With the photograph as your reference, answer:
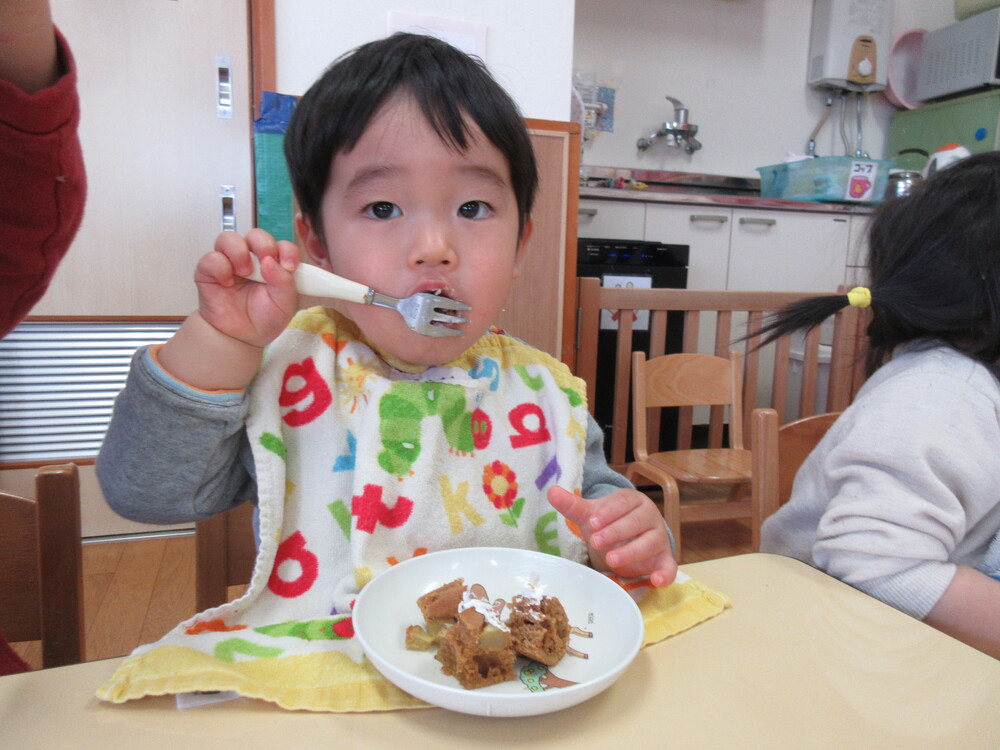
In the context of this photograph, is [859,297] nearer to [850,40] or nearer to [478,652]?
[478,652]

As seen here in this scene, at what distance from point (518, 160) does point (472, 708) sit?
59 centimetres

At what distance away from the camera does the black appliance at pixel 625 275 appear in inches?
110

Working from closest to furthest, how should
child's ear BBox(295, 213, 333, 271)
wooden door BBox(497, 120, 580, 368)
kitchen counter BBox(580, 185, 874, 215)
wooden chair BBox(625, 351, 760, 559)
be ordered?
child's ear BBox(295, 213, 333, 271), wooden chair BBox(625, 351, 760, 559), wooden door BBox(497, 120, 580, 368), kitchen counter BBox(580, 185, 874, 215)

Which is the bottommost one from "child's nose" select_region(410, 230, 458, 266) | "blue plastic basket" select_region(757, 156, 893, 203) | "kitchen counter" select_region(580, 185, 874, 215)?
"child's nose" select_region(410, 230, 458, 266)

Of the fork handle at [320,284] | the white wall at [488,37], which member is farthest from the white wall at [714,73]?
the fork handle at [320,284]

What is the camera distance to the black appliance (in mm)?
2787

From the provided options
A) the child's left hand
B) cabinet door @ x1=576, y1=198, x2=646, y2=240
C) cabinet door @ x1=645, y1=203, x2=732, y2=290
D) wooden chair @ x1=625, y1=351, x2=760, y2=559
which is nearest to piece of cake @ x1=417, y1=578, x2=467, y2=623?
the child's left hand

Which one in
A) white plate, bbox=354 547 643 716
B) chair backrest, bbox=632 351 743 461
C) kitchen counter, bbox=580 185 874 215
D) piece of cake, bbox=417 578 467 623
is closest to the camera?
white plate, bbox=354 547 643 716

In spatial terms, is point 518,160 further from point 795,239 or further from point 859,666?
point 795,239

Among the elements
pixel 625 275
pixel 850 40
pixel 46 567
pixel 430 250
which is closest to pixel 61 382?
pixel 46 567

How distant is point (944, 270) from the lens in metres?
0.87

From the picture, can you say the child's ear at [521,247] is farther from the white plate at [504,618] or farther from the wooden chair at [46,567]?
the wooden chair at [46,567]

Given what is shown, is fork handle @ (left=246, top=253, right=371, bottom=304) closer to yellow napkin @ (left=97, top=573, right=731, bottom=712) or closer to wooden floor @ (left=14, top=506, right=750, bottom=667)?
yellow napkin @ (left=97, top=573, right=731, bottom=712)

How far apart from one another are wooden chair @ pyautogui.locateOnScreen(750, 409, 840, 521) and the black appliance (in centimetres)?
167
